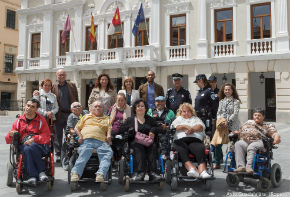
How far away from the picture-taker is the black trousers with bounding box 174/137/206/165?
4320 millimetres

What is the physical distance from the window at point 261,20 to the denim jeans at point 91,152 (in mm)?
13894

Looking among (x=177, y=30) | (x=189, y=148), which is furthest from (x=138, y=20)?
(x=189, y=148)

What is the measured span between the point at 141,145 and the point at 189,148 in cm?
76

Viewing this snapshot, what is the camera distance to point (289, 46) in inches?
587

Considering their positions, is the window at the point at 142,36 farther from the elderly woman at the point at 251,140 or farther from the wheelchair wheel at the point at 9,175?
the wheelchair wheel at the point at 9,175

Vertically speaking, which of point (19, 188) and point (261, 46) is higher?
Answer: point (261, 46)

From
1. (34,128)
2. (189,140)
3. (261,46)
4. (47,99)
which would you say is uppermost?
(261,46)

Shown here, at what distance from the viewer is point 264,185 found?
13.6 feet

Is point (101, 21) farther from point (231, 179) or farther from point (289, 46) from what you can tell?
point (231, 179)

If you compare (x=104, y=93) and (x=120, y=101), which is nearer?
(x=120, y=101)

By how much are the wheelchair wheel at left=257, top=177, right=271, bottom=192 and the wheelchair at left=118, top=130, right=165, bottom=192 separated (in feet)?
4.59

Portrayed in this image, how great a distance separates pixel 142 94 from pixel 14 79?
90.3 feet

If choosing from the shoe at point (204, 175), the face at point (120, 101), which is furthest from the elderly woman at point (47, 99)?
the shoe at point (204, 175)

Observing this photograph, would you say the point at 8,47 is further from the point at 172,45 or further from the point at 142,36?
the point at 172,45
